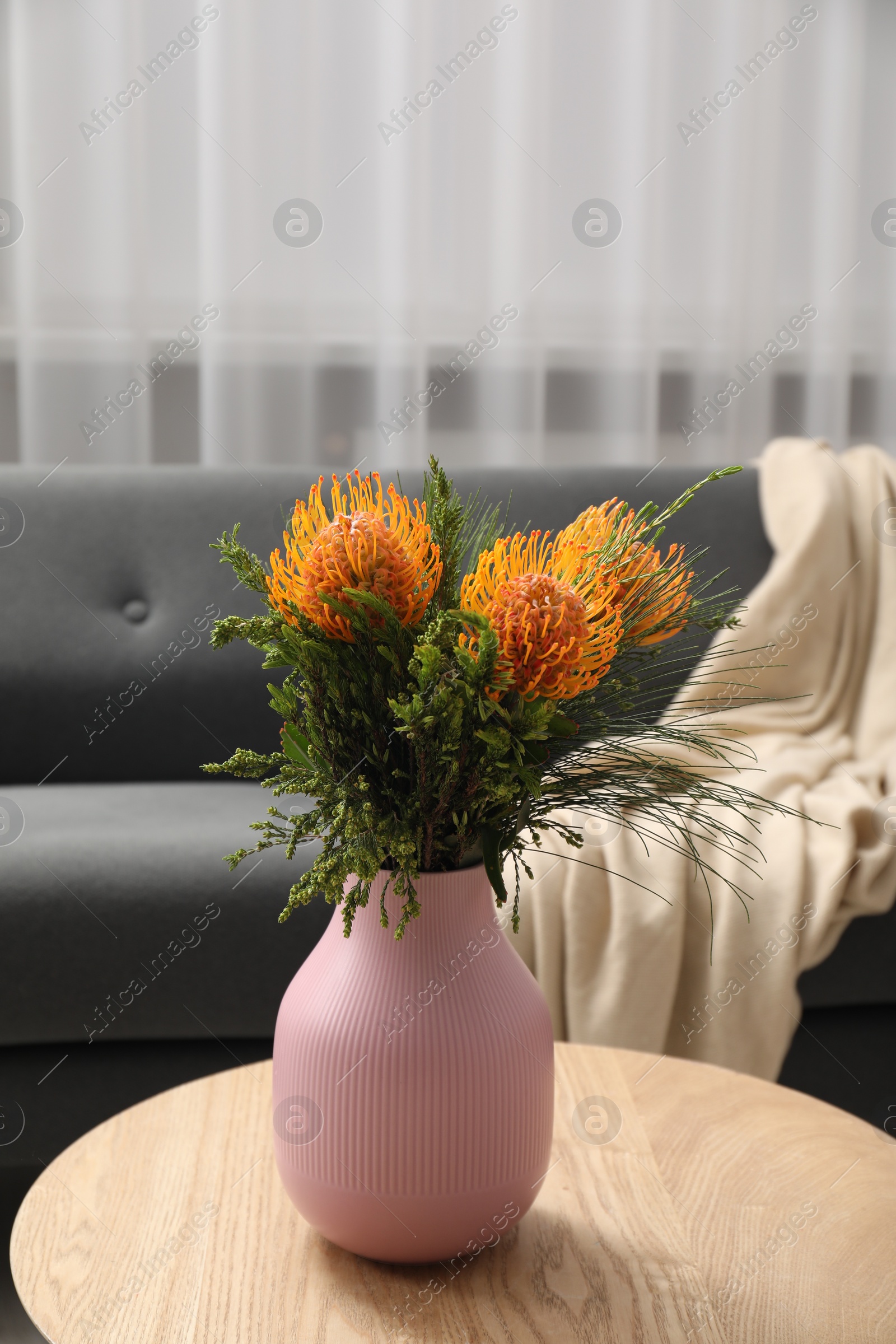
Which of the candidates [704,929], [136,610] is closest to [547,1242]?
[704,929]

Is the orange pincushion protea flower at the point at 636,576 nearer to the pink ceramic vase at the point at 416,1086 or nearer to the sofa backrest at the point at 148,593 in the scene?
the pink ceramic vase at the point at 416,1086

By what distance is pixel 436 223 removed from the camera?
223 centimetres

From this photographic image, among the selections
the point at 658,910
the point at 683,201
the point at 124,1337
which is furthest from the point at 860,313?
the point at 124,1337

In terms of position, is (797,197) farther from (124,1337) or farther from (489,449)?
(124,1337)

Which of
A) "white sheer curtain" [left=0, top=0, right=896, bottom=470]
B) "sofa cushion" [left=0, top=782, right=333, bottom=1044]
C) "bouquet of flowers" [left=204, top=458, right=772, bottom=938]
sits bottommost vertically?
"sofa cushion" [left=0, top=782, right=333, bottom=1044]

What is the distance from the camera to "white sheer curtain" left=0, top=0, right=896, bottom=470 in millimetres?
2137

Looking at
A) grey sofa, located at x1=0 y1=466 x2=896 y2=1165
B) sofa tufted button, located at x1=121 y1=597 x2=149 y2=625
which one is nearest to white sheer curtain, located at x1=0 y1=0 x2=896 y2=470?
grey sofa, located at x1=0 y1=466 x2=896 y2=1165

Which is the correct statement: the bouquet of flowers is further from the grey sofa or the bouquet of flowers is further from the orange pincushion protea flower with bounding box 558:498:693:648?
the grey sofa

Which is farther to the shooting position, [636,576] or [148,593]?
[148,593]

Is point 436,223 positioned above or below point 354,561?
above

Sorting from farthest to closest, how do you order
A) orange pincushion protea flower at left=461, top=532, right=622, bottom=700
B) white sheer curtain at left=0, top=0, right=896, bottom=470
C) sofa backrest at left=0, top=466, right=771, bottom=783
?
white sheer curtain at left=0, top=0, right=896, bottom=470, sofa backrest at left=0, top=466, right=771, bottom=783, orange pincushion protea flower at left=461, top=532, right=622, bottom=700

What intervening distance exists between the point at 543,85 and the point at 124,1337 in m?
2.30

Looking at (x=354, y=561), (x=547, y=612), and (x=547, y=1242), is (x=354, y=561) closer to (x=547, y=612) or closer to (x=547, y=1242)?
(x=547, y=612)

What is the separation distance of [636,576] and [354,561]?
142 millimetres
